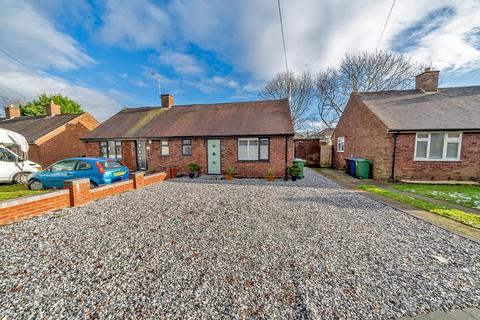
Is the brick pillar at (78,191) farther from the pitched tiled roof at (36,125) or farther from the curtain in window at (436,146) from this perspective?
the curtain in window at (436,146)

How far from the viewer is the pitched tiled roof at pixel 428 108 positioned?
970 cm

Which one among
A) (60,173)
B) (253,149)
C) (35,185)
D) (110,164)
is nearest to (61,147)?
(35,185)

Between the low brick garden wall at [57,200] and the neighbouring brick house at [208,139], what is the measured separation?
4644 millimetres

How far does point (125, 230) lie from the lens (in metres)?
4.08

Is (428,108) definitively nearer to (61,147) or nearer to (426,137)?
(426,137)

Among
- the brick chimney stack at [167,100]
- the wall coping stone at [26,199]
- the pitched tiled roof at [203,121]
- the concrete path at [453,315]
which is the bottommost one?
the concrete path at [453,315]

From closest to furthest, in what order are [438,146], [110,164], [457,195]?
1. [457,195]
2. [110,164]
3. [438,146]

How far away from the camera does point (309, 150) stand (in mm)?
18172

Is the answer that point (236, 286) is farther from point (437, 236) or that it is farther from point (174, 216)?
point (437, 236)

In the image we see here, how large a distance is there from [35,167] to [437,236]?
16985mm

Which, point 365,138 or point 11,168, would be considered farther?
point 365,138

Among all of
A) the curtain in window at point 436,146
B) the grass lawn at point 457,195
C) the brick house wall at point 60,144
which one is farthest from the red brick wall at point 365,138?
the brick house wall at point 60,144

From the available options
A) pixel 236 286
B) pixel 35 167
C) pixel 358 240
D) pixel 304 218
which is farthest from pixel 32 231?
pixel 35 167

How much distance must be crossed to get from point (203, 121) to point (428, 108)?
14101 millimetres
